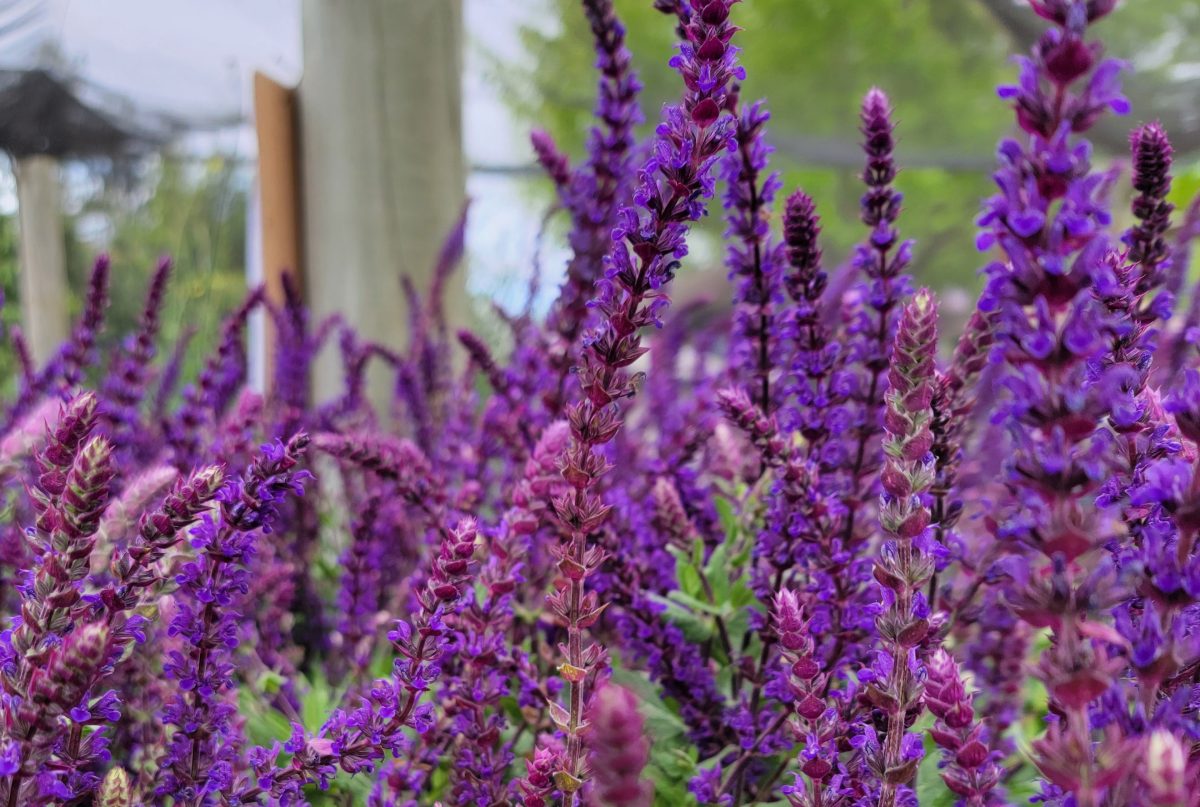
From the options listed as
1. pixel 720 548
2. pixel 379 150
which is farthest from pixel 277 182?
pixel 720 548

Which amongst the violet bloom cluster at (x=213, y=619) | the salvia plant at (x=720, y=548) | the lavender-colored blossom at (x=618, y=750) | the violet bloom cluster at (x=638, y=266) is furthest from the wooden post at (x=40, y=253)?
the lavender-colored blossom at (x=618, y=750)

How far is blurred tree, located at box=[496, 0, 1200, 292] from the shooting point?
6086 mm

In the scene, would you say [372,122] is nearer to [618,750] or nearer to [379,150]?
[379,150]

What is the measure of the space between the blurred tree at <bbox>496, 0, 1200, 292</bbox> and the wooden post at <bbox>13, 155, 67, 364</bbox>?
328cm

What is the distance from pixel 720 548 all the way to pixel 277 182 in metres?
1.90

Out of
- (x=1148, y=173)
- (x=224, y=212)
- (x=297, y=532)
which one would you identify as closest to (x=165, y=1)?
(x=224, y=212)

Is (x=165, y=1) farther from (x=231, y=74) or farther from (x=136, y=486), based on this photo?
(x=136, y=486)

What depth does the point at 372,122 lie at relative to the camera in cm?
227

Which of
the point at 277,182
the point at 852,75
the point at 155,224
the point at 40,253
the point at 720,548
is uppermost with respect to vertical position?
the point at 852,75

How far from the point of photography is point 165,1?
14.1 feet

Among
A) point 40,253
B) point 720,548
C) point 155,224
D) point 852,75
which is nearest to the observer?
point 720,548

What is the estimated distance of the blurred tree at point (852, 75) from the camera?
20.0 feet

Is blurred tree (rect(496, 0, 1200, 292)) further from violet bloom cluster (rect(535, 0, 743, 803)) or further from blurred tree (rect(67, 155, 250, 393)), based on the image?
violet bloom cluster (rect(535, 0, 743, 803))

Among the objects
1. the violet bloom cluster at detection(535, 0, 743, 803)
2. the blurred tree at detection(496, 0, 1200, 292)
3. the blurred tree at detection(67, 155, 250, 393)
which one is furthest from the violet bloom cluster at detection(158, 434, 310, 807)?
the blurred tree at detection(67, 155, 250, 393)
